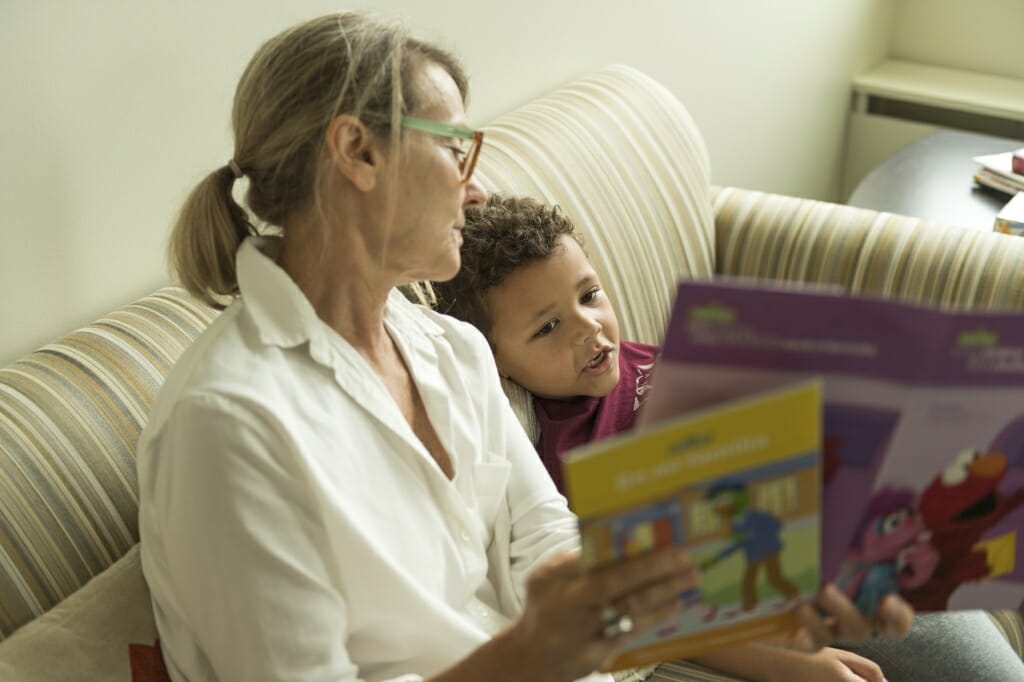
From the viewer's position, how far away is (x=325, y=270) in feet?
3.83

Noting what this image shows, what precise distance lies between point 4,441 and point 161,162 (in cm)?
45

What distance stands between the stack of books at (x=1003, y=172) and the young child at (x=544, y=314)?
52.2 inches

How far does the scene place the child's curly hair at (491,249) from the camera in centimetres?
155

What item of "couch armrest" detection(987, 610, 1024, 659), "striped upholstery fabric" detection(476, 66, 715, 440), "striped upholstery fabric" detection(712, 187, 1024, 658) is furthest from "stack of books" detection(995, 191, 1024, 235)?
"couch armrest" detection(987, 610, 1024, 659)

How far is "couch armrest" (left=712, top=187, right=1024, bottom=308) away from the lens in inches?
85.9

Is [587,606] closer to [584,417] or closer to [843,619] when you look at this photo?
[843,619]

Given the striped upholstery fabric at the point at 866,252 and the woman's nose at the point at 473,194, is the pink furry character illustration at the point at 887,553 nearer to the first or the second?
the woman's nose at the point at 473,194

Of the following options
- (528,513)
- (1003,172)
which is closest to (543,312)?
(528,513)

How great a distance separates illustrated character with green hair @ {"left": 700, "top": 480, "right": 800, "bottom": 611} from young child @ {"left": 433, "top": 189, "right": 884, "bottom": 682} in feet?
2.10

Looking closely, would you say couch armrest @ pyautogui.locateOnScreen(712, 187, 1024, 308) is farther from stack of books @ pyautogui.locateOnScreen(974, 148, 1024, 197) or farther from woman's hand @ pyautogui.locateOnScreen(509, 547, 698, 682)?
woman's hand @ pyautogui.locateOnScreen(509, 547, 698, 682)

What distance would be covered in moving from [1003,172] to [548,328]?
4.74 feet

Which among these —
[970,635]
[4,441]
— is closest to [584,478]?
[4,441]

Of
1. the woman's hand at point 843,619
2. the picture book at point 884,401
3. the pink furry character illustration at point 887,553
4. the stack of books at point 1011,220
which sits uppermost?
the picture book at point 884,401

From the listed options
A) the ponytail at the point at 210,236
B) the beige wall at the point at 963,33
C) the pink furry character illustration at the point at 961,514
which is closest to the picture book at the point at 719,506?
the pink furry character illustration at the point at 961,514
